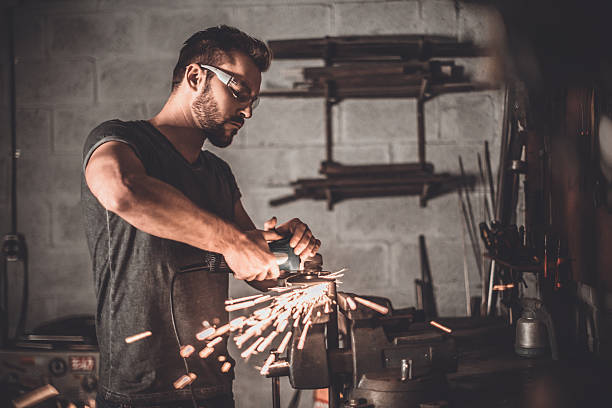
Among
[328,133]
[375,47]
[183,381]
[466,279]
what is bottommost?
[183,381]

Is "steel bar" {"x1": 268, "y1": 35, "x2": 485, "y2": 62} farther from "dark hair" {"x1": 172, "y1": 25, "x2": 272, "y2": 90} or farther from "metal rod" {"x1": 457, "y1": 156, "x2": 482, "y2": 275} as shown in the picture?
"dark hair" {"x1": 172, "y1": 25, "x2": 272, "y2": 90}

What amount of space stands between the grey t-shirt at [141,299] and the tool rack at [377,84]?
3.53 feet

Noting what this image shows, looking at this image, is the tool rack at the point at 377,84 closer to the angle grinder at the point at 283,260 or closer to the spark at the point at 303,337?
the angle grinder at the point at 283,260

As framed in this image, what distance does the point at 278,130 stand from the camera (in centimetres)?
257

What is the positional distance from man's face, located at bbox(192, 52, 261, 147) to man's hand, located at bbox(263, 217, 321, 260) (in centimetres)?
38

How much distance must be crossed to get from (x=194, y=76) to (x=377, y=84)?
1094 millimetres

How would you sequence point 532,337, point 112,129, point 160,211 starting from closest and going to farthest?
point 160,211 → point 112,129 → point 532,337

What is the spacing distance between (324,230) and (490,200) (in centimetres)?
84

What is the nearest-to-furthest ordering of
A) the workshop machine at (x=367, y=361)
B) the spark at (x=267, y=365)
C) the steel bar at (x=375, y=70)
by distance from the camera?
the workshop machine at (x=367, y=361) < the spark at (x=267, y=365) < the steel bar at (x=375, y=70)

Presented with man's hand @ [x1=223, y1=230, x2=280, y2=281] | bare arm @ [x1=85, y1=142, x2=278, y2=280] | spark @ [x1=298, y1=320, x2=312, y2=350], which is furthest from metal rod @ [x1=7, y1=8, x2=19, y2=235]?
spark @ [x1=298, y1=320, x2=312, y2=350]

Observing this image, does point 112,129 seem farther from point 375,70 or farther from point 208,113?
point 375,70

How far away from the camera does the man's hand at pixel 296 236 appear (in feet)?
4.95

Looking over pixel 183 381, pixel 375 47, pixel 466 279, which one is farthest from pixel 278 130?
pixel 183 381

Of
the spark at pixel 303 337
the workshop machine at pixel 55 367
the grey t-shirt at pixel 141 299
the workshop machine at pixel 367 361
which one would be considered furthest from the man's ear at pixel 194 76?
the workshop machine at pixel 55 367
